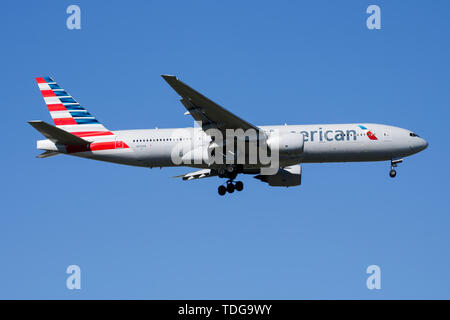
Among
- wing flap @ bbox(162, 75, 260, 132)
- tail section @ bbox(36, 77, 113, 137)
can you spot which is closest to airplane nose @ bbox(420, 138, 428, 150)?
wing flap @ bbox(162, 75, 260, 132)

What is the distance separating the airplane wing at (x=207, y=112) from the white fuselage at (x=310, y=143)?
187cm

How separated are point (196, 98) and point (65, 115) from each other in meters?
11.9

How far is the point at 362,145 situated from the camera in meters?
43.5

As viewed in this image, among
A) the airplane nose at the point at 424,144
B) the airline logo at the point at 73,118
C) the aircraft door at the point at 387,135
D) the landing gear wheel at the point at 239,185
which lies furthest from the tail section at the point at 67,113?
the airplane nose at the point at 424,144

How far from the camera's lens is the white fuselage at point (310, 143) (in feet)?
142

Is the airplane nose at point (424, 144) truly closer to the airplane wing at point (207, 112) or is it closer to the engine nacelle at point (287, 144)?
the engine nacelle at point (287, 144)

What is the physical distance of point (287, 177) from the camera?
1887 inches

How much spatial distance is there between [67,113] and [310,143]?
1579cm

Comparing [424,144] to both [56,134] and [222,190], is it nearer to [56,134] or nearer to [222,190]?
[222,190]

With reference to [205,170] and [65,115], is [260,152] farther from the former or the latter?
[65,115]

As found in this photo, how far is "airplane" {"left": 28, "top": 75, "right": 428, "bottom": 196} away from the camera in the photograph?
42250 mm

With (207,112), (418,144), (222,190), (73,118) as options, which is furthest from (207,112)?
(418,144)
